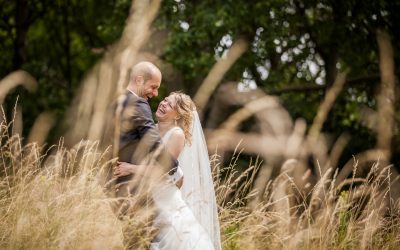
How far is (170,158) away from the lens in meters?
4.16

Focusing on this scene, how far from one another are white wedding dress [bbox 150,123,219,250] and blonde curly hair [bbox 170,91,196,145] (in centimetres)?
50

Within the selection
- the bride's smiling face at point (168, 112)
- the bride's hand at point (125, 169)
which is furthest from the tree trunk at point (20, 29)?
the bride's hand at point (125, 169)

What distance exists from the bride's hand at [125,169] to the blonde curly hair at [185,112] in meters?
0.64

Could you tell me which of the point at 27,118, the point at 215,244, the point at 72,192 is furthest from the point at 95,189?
the point at 27,118

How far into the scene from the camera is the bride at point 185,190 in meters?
4.37

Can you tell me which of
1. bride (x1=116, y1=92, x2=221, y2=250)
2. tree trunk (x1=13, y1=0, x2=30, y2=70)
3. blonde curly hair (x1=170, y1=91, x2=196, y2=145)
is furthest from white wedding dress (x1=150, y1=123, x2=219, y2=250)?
tree trunk (x1=13, y1=0, x2=30, y2=70)

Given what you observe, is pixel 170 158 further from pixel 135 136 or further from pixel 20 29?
pixel 20 29

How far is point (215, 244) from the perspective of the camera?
4.70 metres

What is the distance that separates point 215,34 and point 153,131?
6.67m

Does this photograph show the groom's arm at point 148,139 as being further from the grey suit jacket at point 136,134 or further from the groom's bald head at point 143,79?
the groom's bald head at point 143,79

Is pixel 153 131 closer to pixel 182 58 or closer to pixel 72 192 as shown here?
pixel 72 192

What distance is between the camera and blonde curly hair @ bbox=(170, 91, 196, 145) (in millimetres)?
4719

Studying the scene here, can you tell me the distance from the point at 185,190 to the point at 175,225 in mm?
540

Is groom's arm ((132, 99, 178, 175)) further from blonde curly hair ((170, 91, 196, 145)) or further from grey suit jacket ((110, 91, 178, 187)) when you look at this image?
blonde curly hair ((170, 91, 196, 145))
